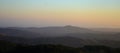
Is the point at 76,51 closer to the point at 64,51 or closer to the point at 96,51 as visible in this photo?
the point at 64,51

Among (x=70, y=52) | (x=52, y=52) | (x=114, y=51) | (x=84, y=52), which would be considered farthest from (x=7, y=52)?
(x=114, y=51)

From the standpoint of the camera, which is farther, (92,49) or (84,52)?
(92,49)

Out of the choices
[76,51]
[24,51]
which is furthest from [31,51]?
[76,51]

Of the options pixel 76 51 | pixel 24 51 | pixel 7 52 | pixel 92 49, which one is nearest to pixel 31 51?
pixel 24 51

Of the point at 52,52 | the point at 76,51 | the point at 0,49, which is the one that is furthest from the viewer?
the point at 0,49

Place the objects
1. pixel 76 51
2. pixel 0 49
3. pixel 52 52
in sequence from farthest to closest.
A: pixel 0 49
pixel 76 51
pixel 52 52

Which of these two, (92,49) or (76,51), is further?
(92,49)

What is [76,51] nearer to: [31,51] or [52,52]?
[52,52]

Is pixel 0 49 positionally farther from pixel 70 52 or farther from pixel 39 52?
pixel 70 52
